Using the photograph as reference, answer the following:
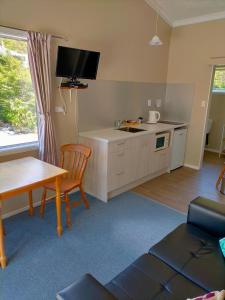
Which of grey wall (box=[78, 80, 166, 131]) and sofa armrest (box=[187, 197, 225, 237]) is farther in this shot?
grey wall (box=[78, 80, 166, 131])

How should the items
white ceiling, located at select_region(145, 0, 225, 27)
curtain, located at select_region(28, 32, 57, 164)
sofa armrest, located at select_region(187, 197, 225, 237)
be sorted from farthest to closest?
white ceiling, located at select_region(145, 0, 225, 27), curtain, located at select_region(28, 32, 57, 164), sofa armrest, located at select_region(187, 197, 225, 237)

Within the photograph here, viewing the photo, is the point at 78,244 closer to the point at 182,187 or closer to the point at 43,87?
the point at 43,87

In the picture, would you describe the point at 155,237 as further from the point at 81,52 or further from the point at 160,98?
the point at 160,98

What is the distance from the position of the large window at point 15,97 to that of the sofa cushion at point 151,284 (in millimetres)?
1949

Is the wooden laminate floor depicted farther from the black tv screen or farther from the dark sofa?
the black tv screen

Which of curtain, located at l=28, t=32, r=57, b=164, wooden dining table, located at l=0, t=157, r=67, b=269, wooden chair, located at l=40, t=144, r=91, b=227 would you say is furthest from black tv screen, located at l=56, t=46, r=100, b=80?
wooden dining table, located at l=0, t=157, r=67, b=269

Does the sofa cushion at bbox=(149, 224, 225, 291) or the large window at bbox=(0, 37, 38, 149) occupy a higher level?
the large window at bbox=(0, 37, 38, 149)

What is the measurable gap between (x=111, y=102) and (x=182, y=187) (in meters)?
1.77

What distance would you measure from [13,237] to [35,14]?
2396 millimetres

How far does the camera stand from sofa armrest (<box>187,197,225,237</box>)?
1.67 meters

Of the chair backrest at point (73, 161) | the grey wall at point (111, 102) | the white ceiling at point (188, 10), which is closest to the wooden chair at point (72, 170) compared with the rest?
the chair backrest at point (73, 161)

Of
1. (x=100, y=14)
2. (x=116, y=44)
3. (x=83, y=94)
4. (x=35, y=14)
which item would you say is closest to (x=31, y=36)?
(x=35, y=14)

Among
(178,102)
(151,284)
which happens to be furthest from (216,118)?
(151,284)

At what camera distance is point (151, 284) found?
1.27 metres
